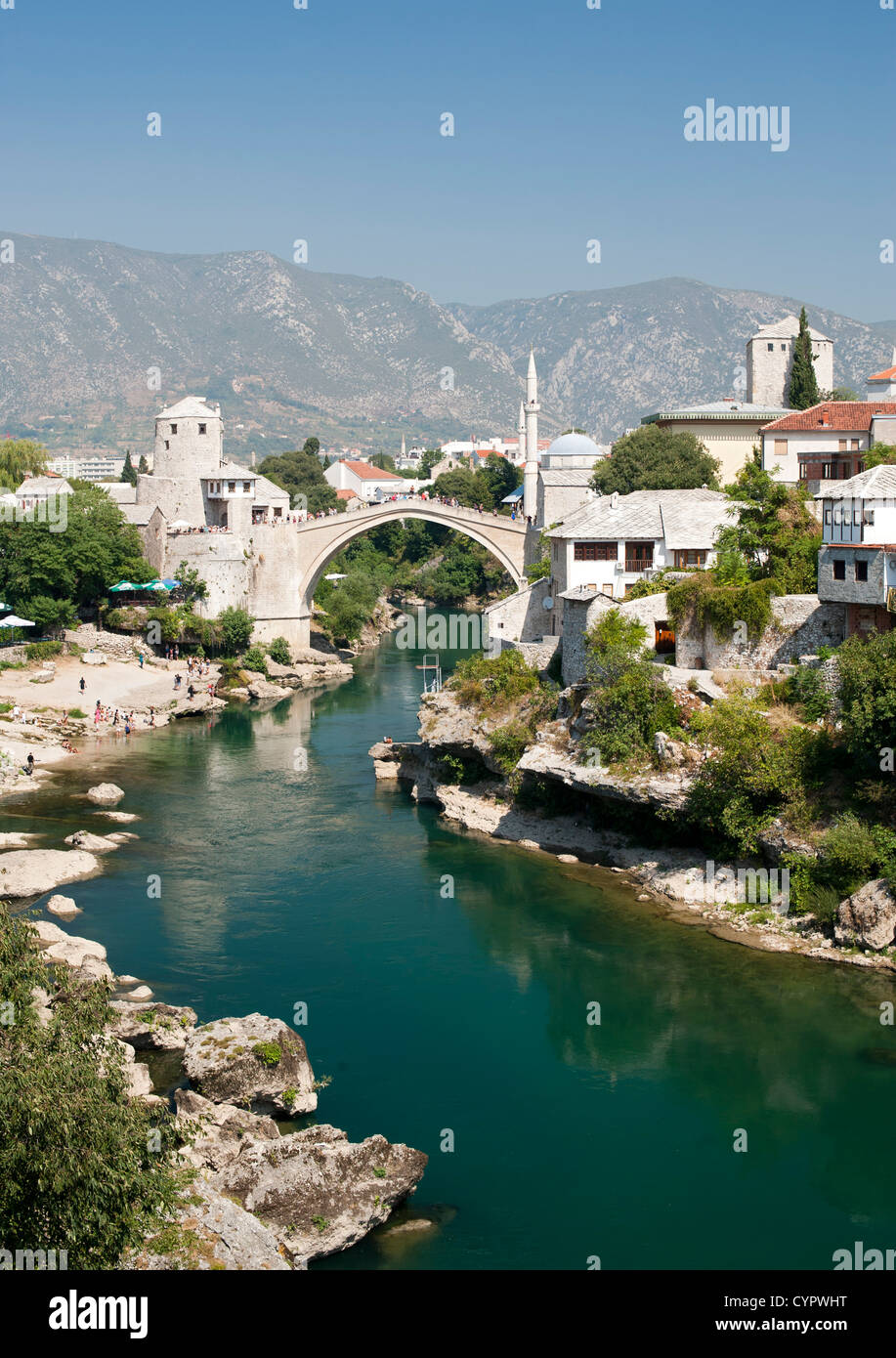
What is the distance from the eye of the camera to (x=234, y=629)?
5372cm

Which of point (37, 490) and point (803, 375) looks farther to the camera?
point (37, 490)

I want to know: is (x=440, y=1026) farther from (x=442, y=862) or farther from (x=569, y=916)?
(x=442, y=862)

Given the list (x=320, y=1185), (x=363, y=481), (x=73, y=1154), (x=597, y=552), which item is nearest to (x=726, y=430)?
(x=597, y=552)

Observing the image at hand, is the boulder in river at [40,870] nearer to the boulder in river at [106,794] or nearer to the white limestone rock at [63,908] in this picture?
the white limestone rock at [63,908]

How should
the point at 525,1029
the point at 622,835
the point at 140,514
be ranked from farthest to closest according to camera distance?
the point at 140,514 < the point at 622,835 < the point at 525,1029

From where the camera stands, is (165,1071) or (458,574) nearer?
(165,1071)

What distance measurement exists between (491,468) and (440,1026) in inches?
2396

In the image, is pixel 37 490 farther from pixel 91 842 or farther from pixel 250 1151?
pixel 250 1151

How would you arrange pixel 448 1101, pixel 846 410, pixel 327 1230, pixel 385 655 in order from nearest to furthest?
pixel 327 1230 → pixel 448 1101 → pixel 846 410 → pixel 385 655

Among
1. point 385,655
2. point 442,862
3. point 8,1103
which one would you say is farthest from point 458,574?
point 8,1103

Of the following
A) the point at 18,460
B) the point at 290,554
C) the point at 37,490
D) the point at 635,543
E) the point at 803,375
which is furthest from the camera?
the point at 18,460

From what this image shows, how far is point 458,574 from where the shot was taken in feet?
229

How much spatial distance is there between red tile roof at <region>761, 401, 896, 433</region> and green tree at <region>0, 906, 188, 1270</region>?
99.1ft

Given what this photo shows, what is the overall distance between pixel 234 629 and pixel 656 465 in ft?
63.9
